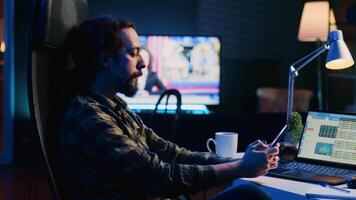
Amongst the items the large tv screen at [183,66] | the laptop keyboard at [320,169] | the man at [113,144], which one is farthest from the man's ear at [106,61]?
the large tv screen at [183,66]

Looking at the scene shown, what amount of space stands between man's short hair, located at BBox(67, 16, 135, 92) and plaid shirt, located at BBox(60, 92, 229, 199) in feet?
0.30

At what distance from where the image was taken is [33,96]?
54.9 inches

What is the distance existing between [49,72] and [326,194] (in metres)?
0.86

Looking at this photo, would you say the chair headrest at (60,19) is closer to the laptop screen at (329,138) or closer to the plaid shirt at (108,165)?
the plaid shirt at (108,165)

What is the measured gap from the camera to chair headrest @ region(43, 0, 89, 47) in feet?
4.64

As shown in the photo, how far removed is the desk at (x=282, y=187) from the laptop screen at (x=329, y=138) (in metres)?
0.24

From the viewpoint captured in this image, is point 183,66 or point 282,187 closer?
point 282,187

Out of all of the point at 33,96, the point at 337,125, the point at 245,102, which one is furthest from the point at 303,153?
the point at 245,102

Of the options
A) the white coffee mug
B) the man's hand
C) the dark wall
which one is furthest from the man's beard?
the dark wall

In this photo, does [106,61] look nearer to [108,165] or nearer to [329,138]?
[108,165]

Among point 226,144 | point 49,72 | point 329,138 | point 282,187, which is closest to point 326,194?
point 282,187

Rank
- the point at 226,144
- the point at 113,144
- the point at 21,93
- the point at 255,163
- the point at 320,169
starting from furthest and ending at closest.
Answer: the point at 21,93
the point at 226,144
the point at 320,169
the point at 255,163
the point at 113,144

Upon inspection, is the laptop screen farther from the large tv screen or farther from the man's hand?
the large tv screen

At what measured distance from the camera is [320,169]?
1.90 m
